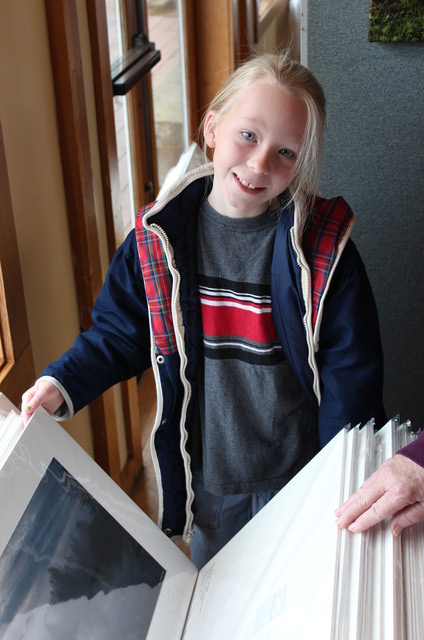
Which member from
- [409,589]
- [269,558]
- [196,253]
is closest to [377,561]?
[409,589]

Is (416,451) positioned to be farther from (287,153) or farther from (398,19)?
(398,19)

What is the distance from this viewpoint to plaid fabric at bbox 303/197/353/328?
1.01 metres

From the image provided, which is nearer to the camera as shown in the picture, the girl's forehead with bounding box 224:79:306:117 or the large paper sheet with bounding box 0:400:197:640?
the large paper sheet with bounding box 0:400:197:640

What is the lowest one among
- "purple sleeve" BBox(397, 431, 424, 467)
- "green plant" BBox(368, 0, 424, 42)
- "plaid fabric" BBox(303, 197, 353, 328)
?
"purple sleeve" BBox(397, 431, 424, 467)

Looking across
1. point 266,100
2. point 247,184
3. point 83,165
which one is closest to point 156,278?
point 247,184

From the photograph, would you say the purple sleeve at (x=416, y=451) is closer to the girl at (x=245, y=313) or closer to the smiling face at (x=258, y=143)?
the girl at (x=245, y=313)

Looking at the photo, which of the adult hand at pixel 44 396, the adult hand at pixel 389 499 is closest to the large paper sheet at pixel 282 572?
the adult hand at pixel 389 499

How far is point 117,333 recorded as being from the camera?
112 cm

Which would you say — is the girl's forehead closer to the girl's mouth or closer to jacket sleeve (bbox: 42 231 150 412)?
the girl's mouth

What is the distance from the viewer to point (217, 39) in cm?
317

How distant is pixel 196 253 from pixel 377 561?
0.58 meters

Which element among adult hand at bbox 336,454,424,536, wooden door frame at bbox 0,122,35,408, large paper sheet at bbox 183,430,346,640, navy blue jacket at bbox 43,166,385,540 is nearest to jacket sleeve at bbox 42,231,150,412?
navy blue jacket at bbox 43,166,385,540

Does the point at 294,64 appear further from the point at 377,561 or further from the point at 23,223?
the point at 377,561

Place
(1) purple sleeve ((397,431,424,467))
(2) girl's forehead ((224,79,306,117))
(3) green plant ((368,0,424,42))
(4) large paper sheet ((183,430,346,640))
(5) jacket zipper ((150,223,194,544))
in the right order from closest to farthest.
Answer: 1. (4) large paper sheet ((183,430,346,640))
2. (1) purple sleeve ((397,431,424,467))
3. (2) girl's forehead ((224,79,306,117))
4. (5) jacket zipper ((150,223,194,544))
5. (3) green plant ((368,0,424,42))
